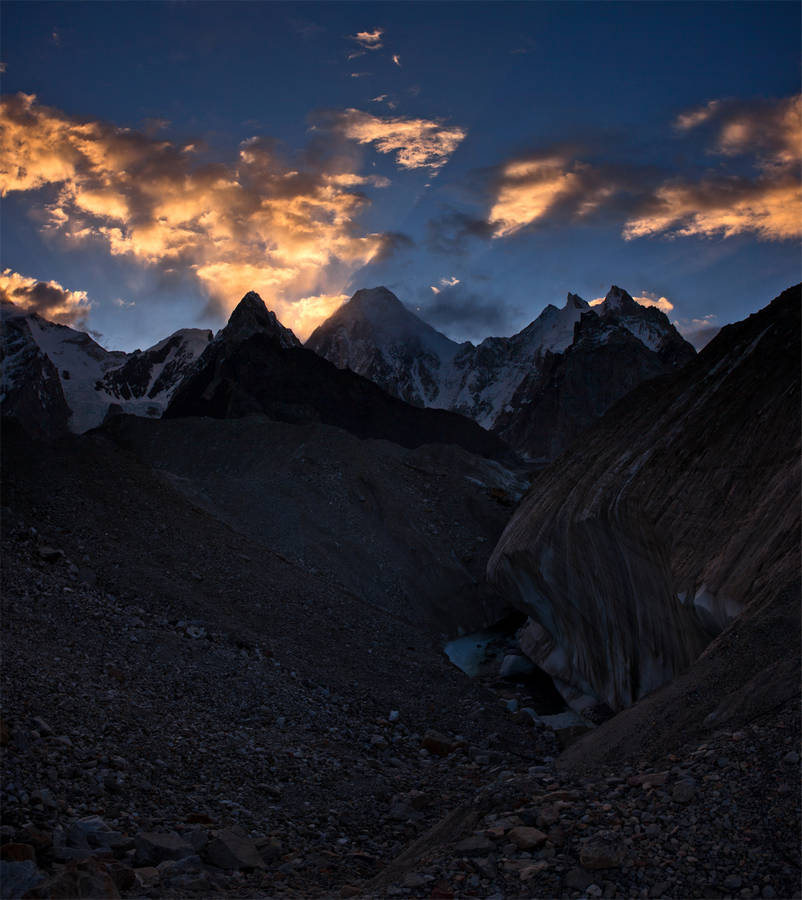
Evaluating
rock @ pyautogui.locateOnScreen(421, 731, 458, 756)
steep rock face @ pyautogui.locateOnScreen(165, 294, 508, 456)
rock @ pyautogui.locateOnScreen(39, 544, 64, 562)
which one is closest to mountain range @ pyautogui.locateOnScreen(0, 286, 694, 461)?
steep rock face @ pyautogui.locateOnScreen(165, 294, 508, 456)

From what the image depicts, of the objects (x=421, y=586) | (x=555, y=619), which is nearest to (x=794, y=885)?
(x=555, y=619)

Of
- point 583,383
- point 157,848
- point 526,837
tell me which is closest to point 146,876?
point 157,848

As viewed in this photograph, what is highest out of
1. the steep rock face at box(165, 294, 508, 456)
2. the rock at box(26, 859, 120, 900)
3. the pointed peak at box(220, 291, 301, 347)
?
the pointed peak at box(220, 291, 301, 347)

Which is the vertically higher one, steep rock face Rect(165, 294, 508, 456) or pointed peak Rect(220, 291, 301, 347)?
pointed peak Rect(220, 291, 301, 347)

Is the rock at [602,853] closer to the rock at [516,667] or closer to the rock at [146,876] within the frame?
the rock at [146,876]

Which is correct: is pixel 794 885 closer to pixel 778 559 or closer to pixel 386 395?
pixel 778 559

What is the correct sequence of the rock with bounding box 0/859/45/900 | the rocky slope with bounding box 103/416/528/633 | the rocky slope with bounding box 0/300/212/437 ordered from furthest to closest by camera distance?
1. the rocky slope with bounding box 0/300/212/437
2. the rocky slope with bounding box 103/416/528/633
3. the rock with bounding box 0/859/45/900

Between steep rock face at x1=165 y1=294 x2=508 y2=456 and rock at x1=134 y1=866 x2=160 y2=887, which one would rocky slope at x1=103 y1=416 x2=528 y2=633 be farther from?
steep rock face at x1=165 y1=294 x2=508 y2=456

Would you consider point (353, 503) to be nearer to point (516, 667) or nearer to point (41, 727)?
point (516, 667)

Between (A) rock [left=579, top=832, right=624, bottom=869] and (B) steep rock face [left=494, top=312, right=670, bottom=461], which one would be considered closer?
(A) rock [left=579, top=832, right=624, bottom=869]
